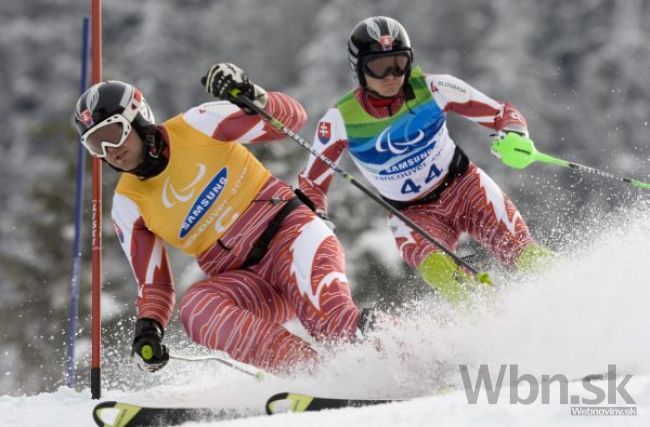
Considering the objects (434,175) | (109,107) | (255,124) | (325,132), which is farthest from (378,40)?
(109,107)

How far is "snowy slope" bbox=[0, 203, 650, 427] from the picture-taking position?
362 cm

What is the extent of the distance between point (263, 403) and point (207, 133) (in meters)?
1.40

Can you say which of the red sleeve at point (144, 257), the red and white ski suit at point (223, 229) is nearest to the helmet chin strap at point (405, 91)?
the red and white ski suit at point (223, 229)

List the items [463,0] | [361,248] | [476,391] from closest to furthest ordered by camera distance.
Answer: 1. [476,391]
2. [361,248]
3. [463,0]

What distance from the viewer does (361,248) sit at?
19.6 m

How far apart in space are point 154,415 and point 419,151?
234 centimetres

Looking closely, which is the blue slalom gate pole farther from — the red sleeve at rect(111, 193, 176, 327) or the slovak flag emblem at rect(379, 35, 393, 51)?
the slovak flag emblem at rect(379, 35, 393, 51)

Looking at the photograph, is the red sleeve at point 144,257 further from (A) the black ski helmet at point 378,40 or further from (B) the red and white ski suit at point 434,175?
(A) the black ski helmet at point 378,40

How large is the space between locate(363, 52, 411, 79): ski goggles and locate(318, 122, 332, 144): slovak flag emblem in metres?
0.42

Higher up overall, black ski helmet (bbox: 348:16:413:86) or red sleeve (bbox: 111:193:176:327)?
black ski helmet (bbox: 348:16:413:86)

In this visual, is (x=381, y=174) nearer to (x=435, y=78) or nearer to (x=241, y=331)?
(x=435, y=78)

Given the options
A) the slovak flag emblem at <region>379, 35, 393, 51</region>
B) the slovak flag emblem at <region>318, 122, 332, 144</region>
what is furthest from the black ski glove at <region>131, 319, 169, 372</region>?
the slovak flag emblem at <region>379, 35, 393, 51</region>

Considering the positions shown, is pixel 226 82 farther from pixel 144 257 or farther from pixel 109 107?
pixel 144 257

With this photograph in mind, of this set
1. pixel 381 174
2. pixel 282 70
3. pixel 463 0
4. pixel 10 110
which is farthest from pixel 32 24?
pixel 381 174
